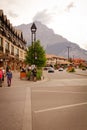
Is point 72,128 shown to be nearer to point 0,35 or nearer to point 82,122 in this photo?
point 82,122

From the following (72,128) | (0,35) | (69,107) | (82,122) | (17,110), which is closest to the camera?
(72,128)

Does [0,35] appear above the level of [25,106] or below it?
above

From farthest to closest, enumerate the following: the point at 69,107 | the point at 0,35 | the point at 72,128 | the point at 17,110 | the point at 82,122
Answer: the point at 0,35
the point at 69,107
the point at 17,110
the point at 82,122
the point at 72,128

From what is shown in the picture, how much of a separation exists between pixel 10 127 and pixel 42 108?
10.2 feet

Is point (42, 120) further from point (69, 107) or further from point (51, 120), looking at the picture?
point (69, 107)

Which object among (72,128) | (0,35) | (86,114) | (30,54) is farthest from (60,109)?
(30,54)

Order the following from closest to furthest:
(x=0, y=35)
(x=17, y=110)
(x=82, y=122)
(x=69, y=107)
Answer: (x=82, y=122) → (x=17, y=110) → (x=69, y=107) → (x=0, y=35)

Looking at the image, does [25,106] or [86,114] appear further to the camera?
[25,106]

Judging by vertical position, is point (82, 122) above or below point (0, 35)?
below

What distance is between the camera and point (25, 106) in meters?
10.3

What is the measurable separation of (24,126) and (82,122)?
181cm

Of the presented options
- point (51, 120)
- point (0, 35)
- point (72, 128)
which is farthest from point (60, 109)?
point (0, 35)

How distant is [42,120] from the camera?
25.4 feet

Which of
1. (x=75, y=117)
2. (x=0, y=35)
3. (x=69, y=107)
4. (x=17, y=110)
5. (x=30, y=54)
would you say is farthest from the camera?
(x=30, y=54)
